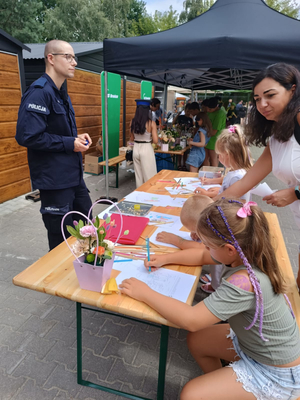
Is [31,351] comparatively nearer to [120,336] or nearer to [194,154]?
[120,336]

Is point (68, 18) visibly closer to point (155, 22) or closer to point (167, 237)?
point (155, 22)

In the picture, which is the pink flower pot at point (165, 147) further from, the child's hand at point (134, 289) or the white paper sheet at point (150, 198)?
the child's hand at point (134, 289)

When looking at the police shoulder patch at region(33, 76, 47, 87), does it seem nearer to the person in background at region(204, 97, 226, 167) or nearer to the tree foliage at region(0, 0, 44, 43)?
the person in background at region(204, 97, 226, 167)

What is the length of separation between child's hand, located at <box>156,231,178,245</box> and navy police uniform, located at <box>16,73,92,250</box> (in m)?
0.83

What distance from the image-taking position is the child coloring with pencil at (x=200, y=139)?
5.22m

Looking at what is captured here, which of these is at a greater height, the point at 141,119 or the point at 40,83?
the point at 40,83

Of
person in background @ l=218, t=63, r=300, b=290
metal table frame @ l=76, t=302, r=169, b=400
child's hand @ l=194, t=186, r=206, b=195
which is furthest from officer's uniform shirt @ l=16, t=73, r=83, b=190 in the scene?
person in background @ l=218, t=63, r=300, b=290

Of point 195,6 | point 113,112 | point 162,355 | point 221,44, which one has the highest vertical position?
point 195,6

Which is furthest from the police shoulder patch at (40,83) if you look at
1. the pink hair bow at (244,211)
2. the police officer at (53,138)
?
the pink hair bow at (244,211)

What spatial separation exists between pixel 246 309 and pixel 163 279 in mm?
441

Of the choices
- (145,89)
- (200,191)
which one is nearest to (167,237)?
(200,191)

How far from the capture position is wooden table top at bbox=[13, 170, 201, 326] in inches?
46.5

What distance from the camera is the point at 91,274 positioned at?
1.22m

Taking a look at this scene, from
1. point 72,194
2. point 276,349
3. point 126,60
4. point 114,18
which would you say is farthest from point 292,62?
point 114,18
